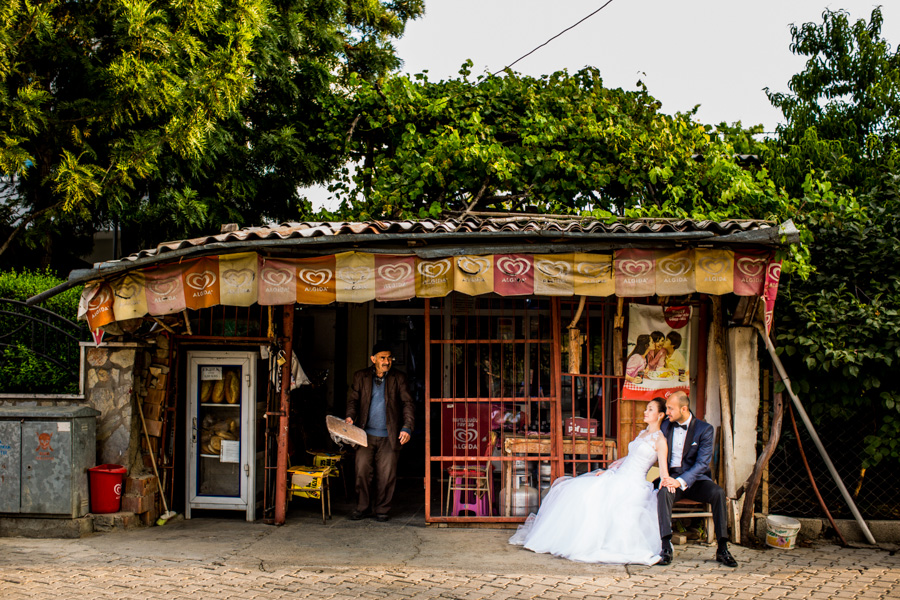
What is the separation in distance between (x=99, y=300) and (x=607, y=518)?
5.41 meters

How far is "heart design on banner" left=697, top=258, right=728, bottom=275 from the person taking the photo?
6266 mm

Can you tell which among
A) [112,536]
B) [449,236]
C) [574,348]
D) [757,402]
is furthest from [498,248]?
[112,536]

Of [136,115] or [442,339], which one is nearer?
[442,339]

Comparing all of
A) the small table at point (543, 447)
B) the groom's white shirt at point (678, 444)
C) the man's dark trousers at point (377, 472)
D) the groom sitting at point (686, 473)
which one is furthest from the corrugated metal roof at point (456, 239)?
the man's dark trousers at point (377, 472)

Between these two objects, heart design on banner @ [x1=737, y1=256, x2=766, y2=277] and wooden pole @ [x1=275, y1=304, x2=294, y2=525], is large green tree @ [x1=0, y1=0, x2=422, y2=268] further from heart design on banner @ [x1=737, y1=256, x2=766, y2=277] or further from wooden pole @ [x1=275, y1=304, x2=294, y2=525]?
heart design on banner @ [x1=737, y1=256, x2=766, y2=277]

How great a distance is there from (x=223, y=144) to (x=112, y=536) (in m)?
6.28

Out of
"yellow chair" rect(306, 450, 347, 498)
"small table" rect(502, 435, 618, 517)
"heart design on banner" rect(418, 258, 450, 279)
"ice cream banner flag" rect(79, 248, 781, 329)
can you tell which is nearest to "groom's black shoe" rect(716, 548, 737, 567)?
"small table" rect(502, 435, 618, 517)

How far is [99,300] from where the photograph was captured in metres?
6.67

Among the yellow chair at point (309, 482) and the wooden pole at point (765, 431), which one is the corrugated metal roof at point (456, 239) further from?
the yellow chair at point (309, 482)

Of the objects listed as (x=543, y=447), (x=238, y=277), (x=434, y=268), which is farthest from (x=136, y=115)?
(x=543, y=447)

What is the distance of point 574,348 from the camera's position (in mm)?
7293

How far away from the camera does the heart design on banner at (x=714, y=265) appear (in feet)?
20.6

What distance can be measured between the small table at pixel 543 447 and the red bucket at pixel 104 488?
414cm

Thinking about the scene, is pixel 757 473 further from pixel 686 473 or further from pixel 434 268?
pixel 434 268
